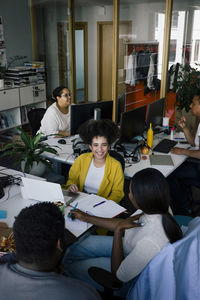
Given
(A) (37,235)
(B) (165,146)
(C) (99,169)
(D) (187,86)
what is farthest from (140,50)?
(A) (37,235)

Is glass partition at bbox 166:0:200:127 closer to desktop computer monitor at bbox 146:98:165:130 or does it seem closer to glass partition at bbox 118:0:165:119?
glass partition at bbox 118:0:165:119

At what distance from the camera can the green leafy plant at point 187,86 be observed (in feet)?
14.3

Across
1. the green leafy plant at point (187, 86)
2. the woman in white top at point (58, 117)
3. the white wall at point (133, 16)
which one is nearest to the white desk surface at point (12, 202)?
the woman in white top at point (58, 117)

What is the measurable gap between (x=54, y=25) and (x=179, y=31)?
2.49 m

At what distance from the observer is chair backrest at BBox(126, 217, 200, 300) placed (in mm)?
1124

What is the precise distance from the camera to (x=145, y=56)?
504 cm

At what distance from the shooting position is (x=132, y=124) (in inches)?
119

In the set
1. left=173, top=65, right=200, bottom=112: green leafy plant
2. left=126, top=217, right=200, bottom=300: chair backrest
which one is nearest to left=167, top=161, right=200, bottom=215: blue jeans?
left=173, top=65, right=200, bottom=112: green leafy plant

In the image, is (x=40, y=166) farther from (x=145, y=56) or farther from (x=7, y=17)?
(x=7, y=17)

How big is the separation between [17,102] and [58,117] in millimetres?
1875

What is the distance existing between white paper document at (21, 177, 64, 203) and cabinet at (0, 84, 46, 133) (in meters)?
3.28

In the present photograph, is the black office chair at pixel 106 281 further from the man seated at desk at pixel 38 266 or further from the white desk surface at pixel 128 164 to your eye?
the white desk surface at pixel 128 164

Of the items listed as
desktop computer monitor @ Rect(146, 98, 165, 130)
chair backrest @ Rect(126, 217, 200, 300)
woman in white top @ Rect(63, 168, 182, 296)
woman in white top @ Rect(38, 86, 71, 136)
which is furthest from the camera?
woman in white top @ Rect(38, 86, 71, 136)

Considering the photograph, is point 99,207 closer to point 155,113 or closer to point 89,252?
point 89,252
